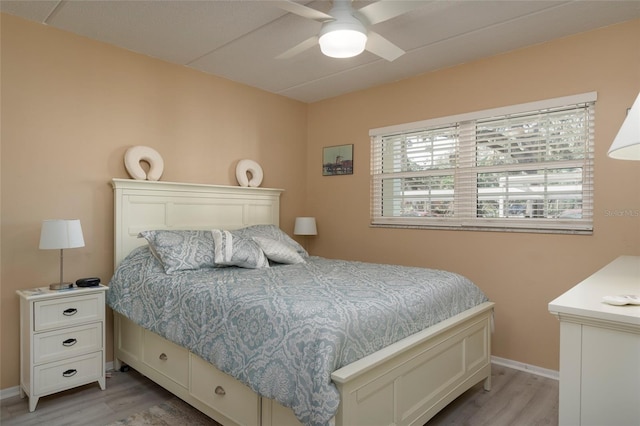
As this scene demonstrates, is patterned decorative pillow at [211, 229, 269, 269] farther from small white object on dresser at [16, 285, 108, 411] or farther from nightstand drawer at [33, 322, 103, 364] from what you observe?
nightstand drawer at [33, 322, 103, 364]

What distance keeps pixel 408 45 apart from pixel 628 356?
2627 mm

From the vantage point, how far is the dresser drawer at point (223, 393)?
189 cm

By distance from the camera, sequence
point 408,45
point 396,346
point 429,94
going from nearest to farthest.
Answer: point 396,346 < point 408,45 < point 429,94

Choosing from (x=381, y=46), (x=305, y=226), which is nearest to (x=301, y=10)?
(x=381, y=46)

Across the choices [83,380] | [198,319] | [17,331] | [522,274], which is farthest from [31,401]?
[522,274]

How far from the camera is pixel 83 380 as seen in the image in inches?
102

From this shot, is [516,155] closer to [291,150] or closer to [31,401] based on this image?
[291,150]

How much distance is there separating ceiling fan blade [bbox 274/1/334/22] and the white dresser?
177 centimetres

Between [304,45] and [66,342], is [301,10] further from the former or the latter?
[66,342]

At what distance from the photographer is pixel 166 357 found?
2473mm

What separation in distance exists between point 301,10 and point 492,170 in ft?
6.86

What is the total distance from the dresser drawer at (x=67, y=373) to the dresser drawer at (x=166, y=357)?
319 mm

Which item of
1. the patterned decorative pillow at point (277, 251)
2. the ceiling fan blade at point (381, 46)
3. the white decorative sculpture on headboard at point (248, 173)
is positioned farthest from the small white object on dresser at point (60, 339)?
the ceiling fan blade at point (381, 46)

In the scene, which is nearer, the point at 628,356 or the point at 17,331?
the point at 628,356
